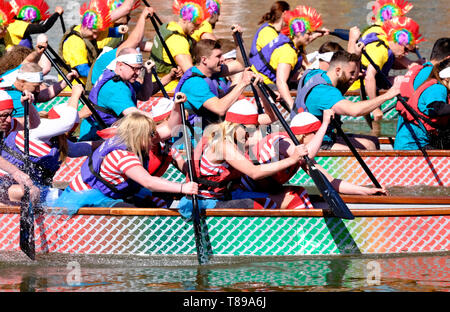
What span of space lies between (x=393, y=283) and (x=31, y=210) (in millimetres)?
2962

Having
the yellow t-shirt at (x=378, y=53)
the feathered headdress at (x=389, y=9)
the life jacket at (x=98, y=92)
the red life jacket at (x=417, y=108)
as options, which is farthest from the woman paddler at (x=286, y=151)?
the feathered headdress at (x=389, y=9)

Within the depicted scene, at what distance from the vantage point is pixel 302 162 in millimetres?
8180

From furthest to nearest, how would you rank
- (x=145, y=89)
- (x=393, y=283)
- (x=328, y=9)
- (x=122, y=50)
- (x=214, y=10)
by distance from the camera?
1. (x=328, y=9)
2. (x=214, y=10)
3. (x=145, y=89)
4. (x=122, y=50)
5. (x=393, y=283)

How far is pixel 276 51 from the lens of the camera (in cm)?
1204

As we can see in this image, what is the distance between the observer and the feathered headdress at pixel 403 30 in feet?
39.2

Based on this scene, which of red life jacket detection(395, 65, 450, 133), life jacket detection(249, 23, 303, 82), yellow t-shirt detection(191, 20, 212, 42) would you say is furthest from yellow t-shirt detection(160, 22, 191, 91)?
red life jacket detection(395, 65, 450, 133)

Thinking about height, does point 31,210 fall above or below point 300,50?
below

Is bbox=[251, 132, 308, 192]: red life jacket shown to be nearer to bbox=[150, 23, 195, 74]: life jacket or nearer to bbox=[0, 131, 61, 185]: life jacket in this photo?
bbox=[0, 131, 61, 185]: life jacket

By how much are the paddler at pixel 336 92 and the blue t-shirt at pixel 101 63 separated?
6.57 feet

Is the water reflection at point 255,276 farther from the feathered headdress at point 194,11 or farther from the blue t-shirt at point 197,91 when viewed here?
the feathered headdress at point 194,11

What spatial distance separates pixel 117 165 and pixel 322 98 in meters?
2.39
